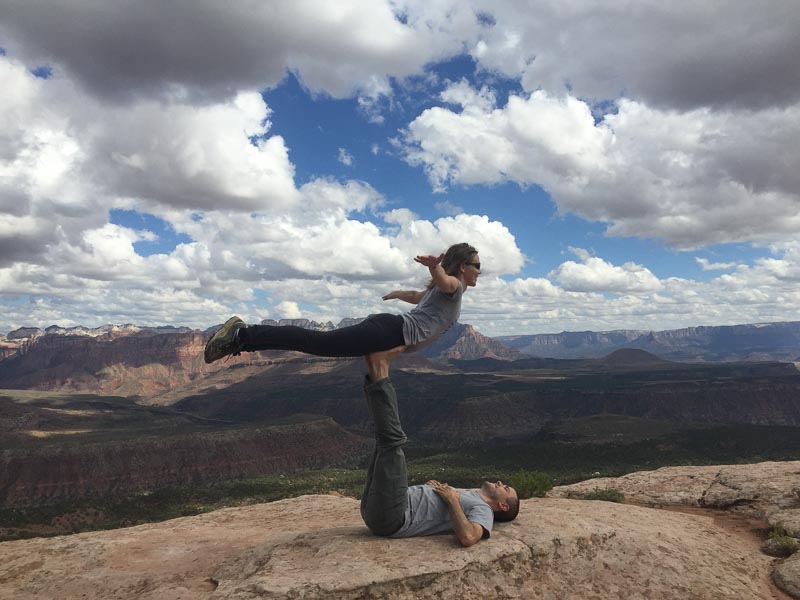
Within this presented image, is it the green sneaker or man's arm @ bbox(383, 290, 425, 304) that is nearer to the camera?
the green sneaker

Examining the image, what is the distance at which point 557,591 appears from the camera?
7410 mm

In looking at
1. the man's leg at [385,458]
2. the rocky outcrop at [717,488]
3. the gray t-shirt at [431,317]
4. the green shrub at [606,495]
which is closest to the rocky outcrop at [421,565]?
the man's leg at [385,458]

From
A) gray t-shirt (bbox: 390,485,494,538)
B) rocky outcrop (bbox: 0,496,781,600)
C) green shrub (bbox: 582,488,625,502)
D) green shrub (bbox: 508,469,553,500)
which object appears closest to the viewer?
rocky outcrop (bbox: 0,496,781,600)

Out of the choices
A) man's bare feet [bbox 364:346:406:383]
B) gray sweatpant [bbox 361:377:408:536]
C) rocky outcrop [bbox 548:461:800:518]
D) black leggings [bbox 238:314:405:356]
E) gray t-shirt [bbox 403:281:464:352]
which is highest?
gray t-shirt [bbox 403:281:464:352]

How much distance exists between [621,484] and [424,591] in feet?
35.4

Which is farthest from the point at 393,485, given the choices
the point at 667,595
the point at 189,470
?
the point at 189,470

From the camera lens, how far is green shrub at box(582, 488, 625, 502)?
1359cm

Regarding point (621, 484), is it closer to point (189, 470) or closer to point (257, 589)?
point (257, 589)

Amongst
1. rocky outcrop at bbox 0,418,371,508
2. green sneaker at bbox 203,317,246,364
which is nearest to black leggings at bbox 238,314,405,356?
green sneaker at bbox 203,317,246,364

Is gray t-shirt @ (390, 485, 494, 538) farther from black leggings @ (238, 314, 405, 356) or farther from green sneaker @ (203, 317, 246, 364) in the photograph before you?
green sneaker @ (203, 317, 246, 364)

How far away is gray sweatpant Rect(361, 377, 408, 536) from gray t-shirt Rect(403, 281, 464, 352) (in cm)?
81

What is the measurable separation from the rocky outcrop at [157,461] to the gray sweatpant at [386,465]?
9888 centimetres

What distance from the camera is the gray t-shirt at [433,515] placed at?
805 cm

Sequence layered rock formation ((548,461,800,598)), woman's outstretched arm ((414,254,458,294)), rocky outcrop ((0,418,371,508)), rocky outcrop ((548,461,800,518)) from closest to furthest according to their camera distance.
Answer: woman's outstretched arm ((414,254,458,294)) → layered rock formation ((548,461,800,598)) → rocky outcrop ((548,461,800,518)) → rocky outcrop ((0,418,371,508))
